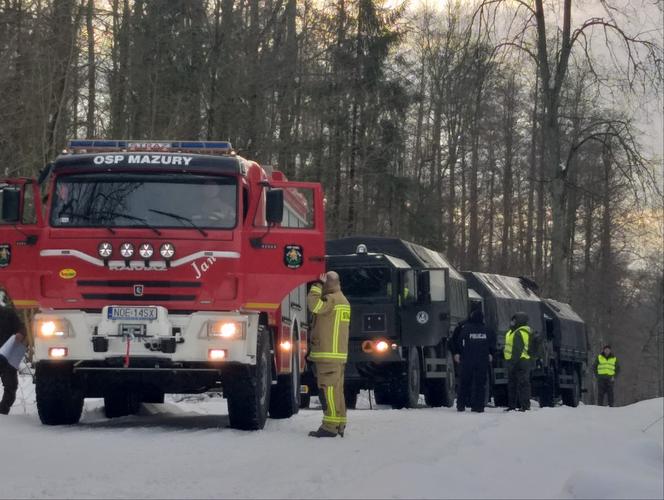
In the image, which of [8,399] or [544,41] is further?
[544,41]

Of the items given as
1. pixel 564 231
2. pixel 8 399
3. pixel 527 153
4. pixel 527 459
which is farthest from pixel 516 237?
pixel 527 459

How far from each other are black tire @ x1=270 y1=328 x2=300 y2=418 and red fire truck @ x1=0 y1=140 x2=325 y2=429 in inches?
74.8

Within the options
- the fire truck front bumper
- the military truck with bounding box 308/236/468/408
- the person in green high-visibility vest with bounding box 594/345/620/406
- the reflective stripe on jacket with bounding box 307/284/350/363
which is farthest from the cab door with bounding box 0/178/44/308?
the person in green high-visibility vest with bounding box 594/345/620/406

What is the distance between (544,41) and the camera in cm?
2955

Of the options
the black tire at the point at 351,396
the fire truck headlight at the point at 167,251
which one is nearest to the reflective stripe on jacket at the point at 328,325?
the fire truck headlight at the point at 167,251

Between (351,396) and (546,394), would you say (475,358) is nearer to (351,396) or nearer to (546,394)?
(351,396)

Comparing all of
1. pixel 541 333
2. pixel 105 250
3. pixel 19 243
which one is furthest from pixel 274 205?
pixel 541 333

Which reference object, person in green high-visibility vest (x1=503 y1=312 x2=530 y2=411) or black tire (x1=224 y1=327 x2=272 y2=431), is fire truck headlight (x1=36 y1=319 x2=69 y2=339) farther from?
person in green high-visibility vest (x1=503 y1=312 x2=530 y2=411)

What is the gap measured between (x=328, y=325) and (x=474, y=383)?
791cm

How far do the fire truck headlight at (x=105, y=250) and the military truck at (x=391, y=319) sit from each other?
9631 mm

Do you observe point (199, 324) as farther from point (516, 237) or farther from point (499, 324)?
point (516, 237)

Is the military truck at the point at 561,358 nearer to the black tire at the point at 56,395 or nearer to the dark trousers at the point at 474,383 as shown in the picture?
the dark trousers at the point at 474,383

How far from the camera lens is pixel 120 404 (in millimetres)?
16688

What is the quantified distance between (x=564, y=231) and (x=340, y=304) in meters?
17.5
